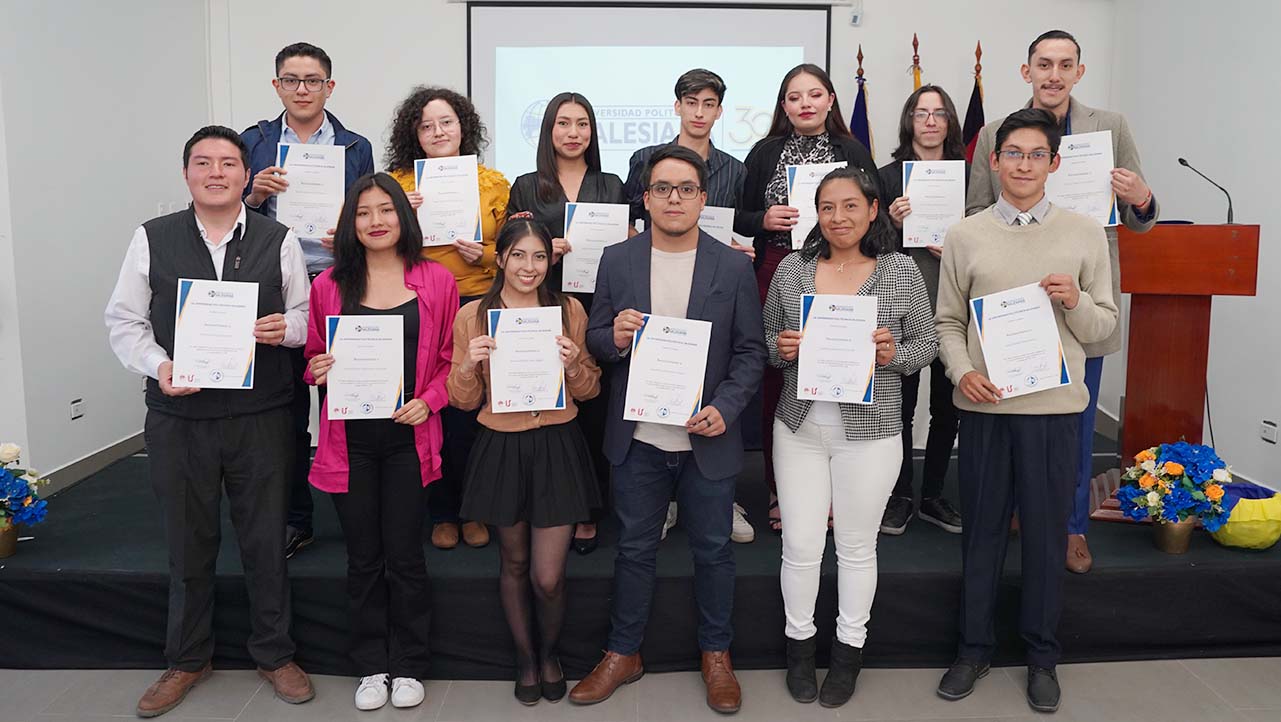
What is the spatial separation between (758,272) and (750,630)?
49.9 inches

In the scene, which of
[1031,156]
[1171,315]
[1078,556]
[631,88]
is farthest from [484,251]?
[631,88]

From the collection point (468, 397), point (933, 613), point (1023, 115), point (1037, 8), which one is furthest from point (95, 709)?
point (1037, 8)

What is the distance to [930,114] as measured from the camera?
10.4 ft

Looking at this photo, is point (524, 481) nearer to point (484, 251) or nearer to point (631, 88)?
point (484, 251)

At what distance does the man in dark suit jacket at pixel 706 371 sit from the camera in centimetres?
253

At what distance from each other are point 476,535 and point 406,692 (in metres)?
0.64

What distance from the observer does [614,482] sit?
8.81 feet

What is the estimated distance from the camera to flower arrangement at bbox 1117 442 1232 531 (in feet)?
10.3

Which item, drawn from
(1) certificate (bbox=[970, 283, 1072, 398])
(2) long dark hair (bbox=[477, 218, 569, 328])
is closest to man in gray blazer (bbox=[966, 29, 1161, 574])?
(1) certificate (bbox=[970, 283, 1072, 398])

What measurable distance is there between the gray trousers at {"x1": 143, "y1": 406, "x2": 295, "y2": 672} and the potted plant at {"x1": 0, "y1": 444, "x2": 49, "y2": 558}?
2.42 feet

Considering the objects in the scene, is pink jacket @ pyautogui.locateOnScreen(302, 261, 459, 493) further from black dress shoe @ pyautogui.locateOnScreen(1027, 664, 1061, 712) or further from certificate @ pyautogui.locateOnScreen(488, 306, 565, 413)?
black dress shoe @ pyautogui.locateOnScreen(1027, 664, 1061, 712)

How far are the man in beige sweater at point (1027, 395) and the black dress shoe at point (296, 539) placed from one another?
7.43ft

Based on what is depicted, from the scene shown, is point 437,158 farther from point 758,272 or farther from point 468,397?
point 758,272

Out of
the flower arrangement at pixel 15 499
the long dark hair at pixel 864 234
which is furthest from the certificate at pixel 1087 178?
the flower arrangement at pixel 15 499
